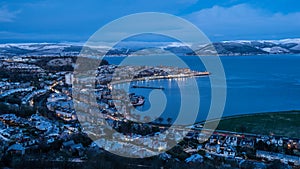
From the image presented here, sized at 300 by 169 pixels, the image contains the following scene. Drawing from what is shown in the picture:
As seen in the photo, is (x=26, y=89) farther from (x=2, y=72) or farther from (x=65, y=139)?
(x=65, y=139)

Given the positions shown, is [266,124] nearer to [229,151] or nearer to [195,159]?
[229,151]

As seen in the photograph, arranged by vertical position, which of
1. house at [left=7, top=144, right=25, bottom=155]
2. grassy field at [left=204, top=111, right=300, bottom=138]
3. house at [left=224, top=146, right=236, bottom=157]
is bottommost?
house at [left=224, top=146, right=236, bottom=157]

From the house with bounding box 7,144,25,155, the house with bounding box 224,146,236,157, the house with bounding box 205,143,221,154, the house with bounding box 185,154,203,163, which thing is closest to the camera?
the house with bounding box 7,144,25,155

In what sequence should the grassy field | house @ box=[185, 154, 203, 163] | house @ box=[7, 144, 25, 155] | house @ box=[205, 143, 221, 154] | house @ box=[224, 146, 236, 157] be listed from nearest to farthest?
house @ box=[7, 144, 25, 155] → house @ box=[185, 154, 203, 163] → house @ box=[224, 146, 236, 157] → house @ box=[205, 143, 221, 154] → the grassy field

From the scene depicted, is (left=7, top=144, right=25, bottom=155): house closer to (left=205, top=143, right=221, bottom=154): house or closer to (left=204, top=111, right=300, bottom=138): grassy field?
(left=205, top=143, right=221, bottom=154): house

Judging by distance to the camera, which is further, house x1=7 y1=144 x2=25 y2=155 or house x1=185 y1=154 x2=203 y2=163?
house x1=185 y1=154 x2=203 y2=163

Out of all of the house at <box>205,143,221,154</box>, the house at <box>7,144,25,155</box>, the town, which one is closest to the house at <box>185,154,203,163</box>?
the town

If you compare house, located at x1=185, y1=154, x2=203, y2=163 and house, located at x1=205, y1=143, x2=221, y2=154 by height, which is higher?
house, located at x1=185, y1=154, x2=203, y2=163

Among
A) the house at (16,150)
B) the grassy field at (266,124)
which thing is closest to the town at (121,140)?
the house at (16,150)

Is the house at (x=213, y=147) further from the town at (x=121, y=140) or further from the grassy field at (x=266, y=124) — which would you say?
the grassy field at (x=266, y=124)
